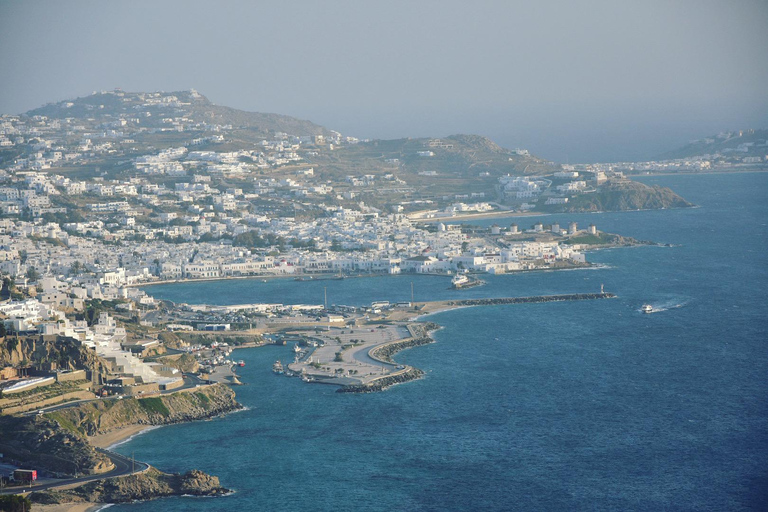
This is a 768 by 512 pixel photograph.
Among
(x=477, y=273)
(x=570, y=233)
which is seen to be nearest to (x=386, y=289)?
(x=477, y=273)

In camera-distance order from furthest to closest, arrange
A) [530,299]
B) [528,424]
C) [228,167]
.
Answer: [228,167], [530,299], [528,424]

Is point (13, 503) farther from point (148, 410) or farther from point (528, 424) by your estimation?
point (528, 424)

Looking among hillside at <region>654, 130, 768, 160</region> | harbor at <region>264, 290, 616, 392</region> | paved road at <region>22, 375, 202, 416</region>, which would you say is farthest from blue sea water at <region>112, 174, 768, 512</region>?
hillside at <region>654, 130, 768, 160</region>

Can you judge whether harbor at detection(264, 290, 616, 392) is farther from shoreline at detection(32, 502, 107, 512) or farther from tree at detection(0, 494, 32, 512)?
tree at detection(0, 494, 32, 512)

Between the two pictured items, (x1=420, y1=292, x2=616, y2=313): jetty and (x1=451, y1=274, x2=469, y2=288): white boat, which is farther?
(x1=451, y1=274, x2=469, y2=288): white boat

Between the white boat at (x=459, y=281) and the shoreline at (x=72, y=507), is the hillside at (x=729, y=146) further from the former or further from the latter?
the shoreline at (x=72, y=507)

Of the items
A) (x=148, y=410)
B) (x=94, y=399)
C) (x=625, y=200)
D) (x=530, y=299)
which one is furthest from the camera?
(x=625, y=200)

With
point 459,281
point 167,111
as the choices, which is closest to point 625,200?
point 459,281
